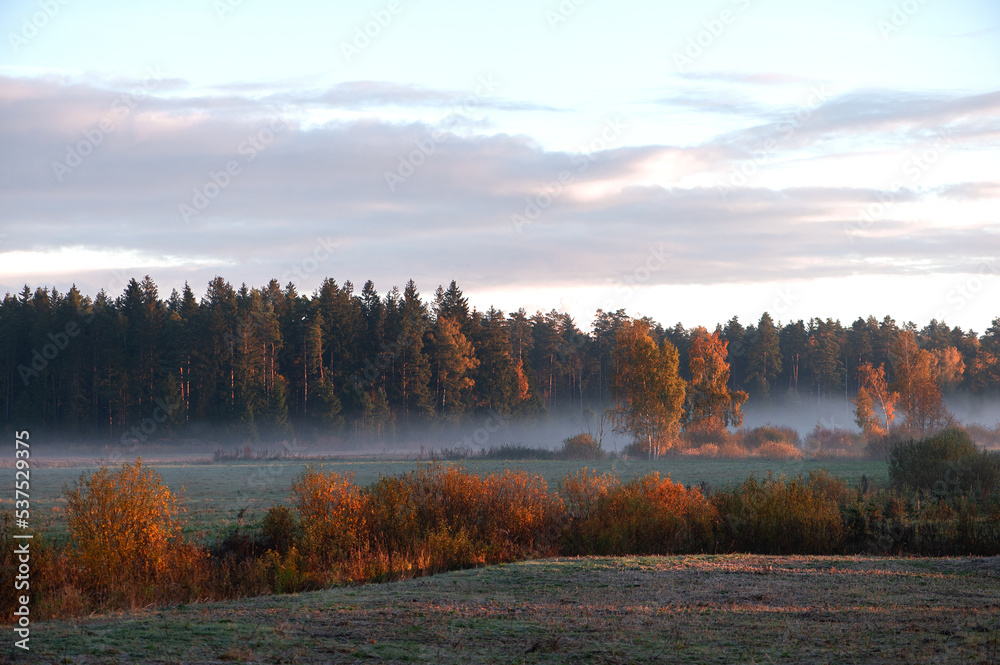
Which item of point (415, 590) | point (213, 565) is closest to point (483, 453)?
point (213, 565)

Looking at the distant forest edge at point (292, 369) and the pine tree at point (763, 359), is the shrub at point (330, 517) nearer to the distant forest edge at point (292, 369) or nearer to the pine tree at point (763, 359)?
the distant forest edge at point (292, 369)

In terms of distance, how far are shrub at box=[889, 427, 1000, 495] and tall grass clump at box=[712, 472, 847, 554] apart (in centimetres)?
728

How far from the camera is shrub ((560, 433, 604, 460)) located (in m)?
56.2

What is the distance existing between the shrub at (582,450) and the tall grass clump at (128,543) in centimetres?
3980

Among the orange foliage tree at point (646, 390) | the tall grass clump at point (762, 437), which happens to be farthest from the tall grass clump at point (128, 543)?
the tall grass clump at point (762, 437)

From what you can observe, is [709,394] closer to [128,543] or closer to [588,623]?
[128,543]

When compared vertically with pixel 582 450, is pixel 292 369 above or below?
above

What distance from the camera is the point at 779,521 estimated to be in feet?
74.7

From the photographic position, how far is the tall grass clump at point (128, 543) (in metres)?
16.6

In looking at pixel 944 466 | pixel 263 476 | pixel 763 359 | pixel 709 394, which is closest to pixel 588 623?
pixel 944 466

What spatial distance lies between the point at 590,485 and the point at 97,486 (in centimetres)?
1361

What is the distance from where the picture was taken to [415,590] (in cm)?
1444

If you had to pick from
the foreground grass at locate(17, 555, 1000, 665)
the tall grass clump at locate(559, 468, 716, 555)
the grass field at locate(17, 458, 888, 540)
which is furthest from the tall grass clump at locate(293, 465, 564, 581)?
the foreground grass at locate(17, 555, 1000, 665)

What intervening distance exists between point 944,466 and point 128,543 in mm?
28178
